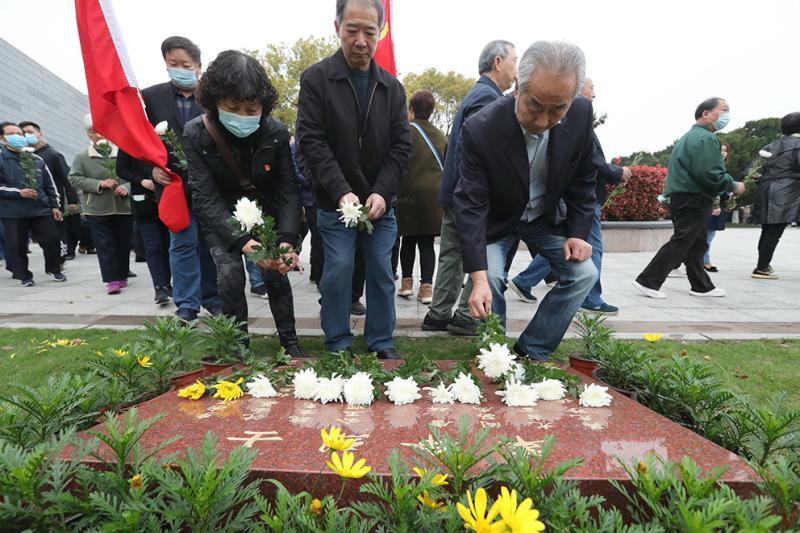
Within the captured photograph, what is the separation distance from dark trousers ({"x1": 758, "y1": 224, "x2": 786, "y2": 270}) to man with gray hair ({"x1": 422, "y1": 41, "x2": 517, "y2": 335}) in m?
5.14

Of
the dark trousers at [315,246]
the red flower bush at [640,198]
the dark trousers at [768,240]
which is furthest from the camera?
the red flower bush at [640,198]

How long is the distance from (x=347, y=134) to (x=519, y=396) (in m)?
1.91

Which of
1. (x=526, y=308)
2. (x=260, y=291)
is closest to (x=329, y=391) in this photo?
(x=526, y=308)

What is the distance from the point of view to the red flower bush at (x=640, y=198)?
458 inches

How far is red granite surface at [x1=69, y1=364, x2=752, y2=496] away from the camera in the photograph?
5.21 ft

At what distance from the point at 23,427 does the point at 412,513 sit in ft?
4.66

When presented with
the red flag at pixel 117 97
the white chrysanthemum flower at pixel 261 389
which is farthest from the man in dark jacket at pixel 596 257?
the red flag at pixel 117 97

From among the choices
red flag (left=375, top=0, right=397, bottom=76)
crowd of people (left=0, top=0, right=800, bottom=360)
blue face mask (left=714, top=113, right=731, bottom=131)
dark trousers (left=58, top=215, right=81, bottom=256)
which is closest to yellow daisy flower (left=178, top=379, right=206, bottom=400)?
crowd of people (left=0, top=0, right=800, bottom=360)

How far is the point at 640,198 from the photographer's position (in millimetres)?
11883

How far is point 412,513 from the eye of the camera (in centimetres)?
136

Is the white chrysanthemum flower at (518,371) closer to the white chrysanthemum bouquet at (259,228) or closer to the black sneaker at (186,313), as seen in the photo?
the white chrysanthemum bouquet at (259,228)

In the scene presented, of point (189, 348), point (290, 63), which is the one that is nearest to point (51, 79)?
point (290, 63)

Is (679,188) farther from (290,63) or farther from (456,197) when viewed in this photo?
(290,63)

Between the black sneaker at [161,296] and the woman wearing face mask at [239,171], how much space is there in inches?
87.4
